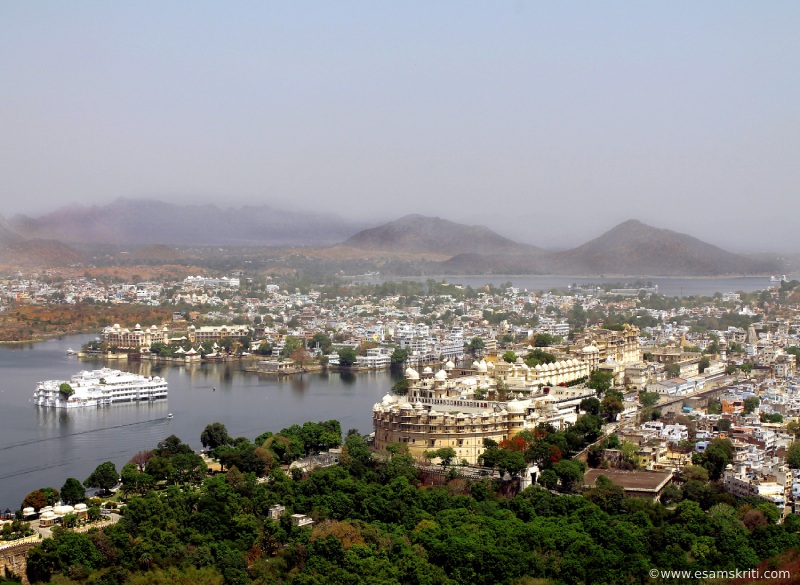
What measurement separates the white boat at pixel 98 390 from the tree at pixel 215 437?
150 inches

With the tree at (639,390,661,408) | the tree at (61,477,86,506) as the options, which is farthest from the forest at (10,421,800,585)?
the tree at (639,390,661,408)

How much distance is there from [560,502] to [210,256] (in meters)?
38.8

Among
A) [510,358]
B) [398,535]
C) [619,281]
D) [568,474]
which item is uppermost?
[619,281]

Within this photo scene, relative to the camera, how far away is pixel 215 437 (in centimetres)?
1080

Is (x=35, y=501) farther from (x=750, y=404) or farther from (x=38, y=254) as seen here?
(x=38, y=254)

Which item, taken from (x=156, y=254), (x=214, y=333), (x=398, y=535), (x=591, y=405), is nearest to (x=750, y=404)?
(x=591, y=405)

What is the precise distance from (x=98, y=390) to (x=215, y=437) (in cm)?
440

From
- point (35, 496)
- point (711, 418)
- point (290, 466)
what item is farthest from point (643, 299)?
point (35, 496)

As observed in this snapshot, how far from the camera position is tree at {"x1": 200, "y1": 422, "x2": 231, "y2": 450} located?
Answer: 35.3ft

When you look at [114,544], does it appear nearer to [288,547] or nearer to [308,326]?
[288,547]

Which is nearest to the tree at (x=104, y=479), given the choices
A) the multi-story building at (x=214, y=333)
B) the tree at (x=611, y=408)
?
the tree at (x=611, y=408)

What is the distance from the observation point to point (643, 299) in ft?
98.1

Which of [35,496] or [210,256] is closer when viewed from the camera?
[35,496]

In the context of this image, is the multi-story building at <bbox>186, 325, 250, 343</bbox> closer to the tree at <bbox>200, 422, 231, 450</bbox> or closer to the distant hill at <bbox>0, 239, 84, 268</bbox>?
the tree at <bbox>200, 422, 231, 450</bbox>
